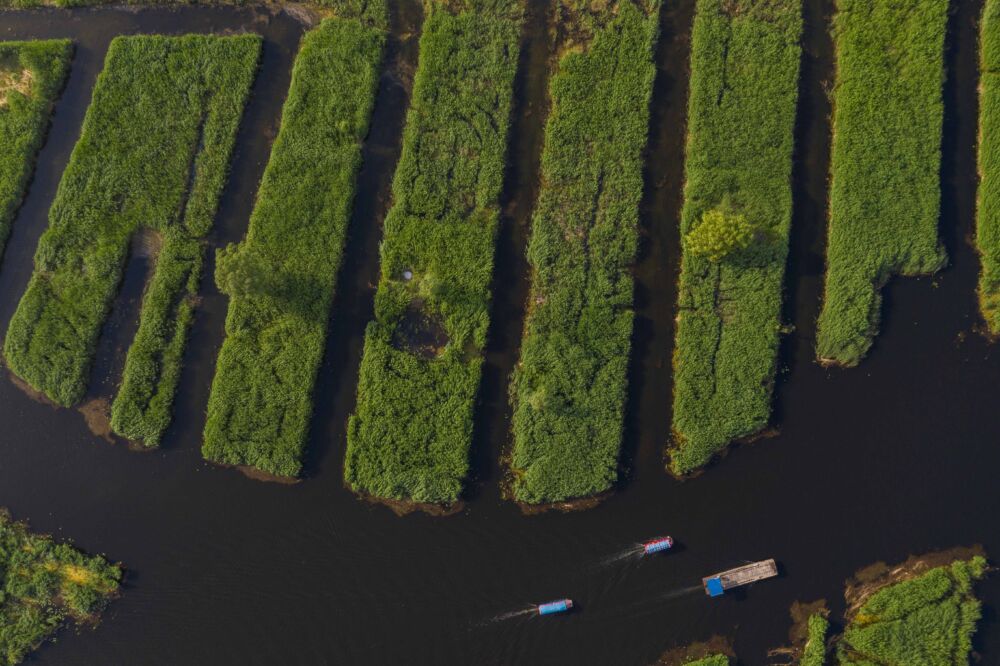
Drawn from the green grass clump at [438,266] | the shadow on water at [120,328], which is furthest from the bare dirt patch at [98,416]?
the green grass clump at [438,266]

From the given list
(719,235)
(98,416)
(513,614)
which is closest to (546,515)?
(513,614)

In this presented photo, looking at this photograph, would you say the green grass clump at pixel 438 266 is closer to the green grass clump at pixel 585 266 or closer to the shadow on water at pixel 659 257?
the green grass clump at pixel 585 266

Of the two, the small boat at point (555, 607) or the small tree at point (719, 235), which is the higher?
the small tree at point (719, 235)

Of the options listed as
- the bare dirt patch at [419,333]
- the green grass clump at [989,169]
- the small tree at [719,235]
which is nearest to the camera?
the small tree at [719,235]

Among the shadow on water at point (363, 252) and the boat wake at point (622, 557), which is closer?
the boat wake at point (622, 557)

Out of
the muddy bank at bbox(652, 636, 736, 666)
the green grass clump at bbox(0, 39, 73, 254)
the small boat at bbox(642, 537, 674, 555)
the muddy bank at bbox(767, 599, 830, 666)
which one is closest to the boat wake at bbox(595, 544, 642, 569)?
the small boat at bbox(642, 537, 674, 555)

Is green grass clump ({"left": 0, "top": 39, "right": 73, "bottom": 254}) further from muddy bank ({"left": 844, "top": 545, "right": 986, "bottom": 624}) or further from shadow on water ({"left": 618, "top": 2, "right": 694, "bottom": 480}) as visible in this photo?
muddy bank ({"left": 844, "top": 545, "right": 986, "bottom": 624})
